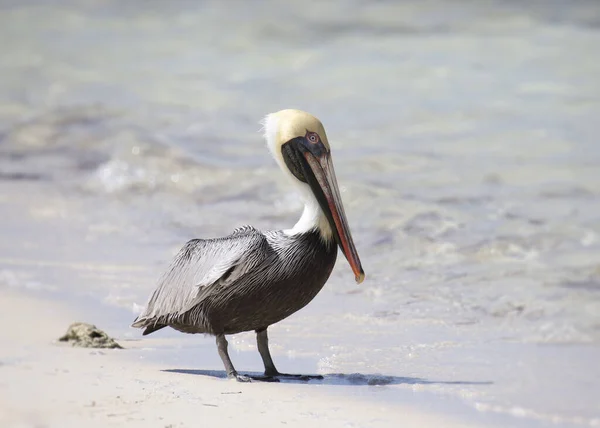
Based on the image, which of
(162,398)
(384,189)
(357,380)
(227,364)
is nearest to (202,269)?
(227,364)

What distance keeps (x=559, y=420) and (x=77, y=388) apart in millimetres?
1976

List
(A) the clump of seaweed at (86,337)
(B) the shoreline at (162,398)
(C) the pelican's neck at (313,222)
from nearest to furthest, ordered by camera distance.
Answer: (B) the shoreline at (162,398) < (C) the pelican's neck at (313,222) < (A) the clump of seaweed at (86,337)

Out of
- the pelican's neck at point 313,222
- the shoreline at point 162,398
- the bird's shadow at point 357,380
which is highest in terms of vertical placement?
the pelican's neck at point 313,222

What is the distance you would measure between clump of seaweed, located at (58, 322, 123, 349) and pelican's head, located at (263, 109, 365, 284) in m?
1.25

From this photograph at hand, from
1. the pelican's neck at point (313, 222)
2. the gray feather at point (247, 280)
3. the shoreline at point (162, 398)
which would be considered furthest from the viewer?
the pelican's neck at point (313, 222)

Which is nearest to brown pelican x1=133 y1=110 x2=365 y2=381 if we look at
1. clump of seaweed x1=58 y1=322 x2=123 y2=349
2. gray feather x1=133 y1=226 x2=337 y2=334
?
gray feather x1=133 y1=226 x2=337 y2=334

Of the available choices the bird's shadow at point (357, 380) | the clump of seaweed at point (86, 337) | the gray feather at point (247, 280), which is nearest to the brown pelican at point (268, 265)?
the gray feather at point (247, 280)

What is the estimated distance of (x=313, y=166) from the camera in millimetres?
5078

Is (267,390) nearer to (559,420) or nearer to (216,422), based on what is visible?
(216,422)

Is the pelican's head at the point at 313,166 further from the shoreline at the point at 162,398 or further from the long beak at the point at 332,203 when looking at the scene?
the shoreline at the point at 162,398

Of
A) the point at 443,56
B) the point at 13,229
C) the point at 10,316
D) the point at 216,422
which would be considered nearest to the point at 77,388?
the point at 216,422

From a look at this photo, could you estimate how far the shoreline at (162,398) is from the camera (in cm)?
414

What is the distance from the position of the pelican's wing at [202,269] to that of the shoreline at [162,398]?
0.31 meters

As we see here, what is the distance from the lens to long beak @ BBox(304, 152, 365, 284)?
16.5 ft
